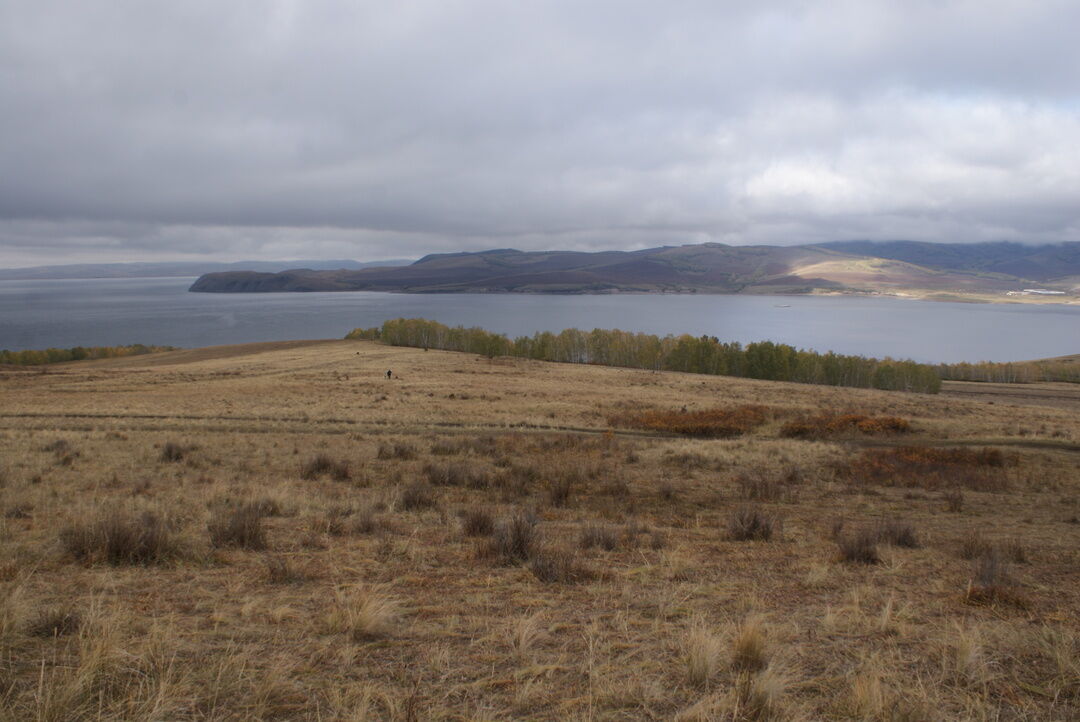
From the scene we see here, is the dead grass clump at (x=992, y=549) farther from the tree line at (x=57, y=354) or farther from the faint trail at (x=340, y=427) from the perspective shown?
the tree line at (x=57, y=354)

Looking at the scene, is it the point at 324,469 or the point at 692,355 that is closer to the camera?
the point at 324,469

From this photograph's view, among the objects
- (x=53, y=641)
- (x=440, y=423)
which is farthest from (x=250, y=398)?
(x=53, y=641)

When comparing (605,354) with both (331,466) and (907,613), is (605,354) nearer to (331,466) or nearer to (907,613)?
(331,466)

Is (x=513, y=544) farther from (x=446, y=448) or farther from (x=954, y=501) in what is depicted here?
(x=446, y=448)

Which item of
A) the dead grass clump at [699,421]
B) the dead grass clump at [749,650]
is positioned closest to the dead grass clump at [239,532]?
the dead grass clump at [749,650]

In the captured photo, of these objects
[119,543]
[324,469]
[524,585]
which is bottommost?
[324,469]

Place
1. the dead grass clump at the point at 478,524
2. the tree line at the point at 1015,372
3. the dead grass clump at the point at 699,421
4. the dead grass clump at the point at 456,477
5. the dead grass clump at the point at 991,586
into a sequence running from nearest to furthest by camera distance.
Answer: the dead grass clump at the point at 991,586 → the dead grass clump at the point at 478,524 → the dead grass clump at the point at 456,477 → the dead grass clump at the point at 699,421 → the tree line at the point at 1015,372

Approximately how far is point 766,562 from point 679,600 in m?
2.15

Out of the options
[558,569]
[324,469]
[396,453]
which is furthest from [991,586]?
[396,453]

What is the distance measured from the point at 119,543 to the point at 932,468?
18.6 metres

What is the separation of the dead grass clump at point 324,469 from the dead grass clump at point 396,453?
170 cm

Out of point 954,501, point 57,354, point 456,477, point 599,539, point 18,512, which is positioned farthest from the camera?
point 57,354

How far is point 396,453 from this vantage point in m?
15.9

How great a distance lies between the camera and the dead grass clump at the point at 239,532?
7051 millimetres
